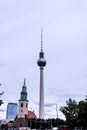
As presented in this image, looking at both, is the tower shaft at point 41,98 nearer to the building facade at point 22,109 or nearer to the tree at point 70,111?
the building facade at point 22,109

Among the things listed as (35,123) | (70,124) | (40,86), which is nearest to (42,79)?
(40,86)

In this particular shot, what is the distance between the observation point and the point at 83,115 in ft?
215

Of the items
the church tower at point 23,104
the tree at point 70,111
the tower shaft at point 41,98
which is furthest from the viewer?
the church tower at point 23,104

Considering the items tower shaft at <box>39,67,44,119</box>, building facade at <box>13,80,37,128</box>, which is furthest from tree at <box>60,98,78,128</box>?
building facade at <box>13,80,37,128</box>

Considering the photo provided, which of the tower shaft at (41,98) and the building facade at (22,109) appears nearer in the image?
the tower shaft at (41,98)

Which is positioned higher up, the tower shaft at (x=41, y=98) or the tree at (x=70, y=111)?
the tower shaft at (x=41, y=98)

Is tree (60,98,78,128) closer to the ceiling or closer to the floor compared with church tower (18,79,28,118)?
closer to the floor

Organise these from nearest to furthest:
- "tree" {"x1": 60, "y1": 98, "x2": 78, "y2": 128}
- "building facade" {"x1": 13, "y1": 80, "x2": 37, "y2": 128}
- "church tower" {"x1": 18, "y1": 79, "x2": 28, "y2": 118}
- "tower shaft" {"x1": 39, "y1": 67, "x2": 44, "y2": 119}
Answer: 1. "tree" {"x1": 60, "y1": 98, "x2": 78, "y2": 128}
2. "tower shaft" {"x1": 39, "y1": 67, "x2": 44, "y2": 119}
3. "building facade" {"x1": 13, "y1": 80, "x2": 37, "y2": 128}
4. "church tower" {"x1": 18, "y1": 79, "x2": 28, "y2": 118}

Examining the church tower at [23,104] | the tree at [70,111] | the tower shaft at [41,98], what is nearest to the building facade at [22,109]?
the church tower at [23,104]

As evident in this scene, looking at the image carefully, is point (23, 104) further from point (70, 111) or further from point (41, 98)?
point (70, 111)

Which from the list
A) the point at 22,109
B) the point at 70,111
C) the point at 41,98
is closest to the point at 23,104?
the point at 22,109

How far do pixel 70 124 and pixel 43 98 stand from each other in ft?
361

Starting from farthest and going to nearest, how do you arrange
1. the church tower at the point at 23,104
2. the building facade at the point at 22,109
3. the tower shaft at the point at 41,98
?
1. the church tower at the point at 23,104
2. the building facade at the point at 22,109
3. the tower shaft at the point at 41,98

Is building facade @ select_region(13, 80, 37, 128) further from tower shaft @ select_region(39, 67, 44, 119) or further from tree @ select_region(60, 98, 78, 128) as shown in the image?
tree @ select_region(60, 98, 78, 128)
